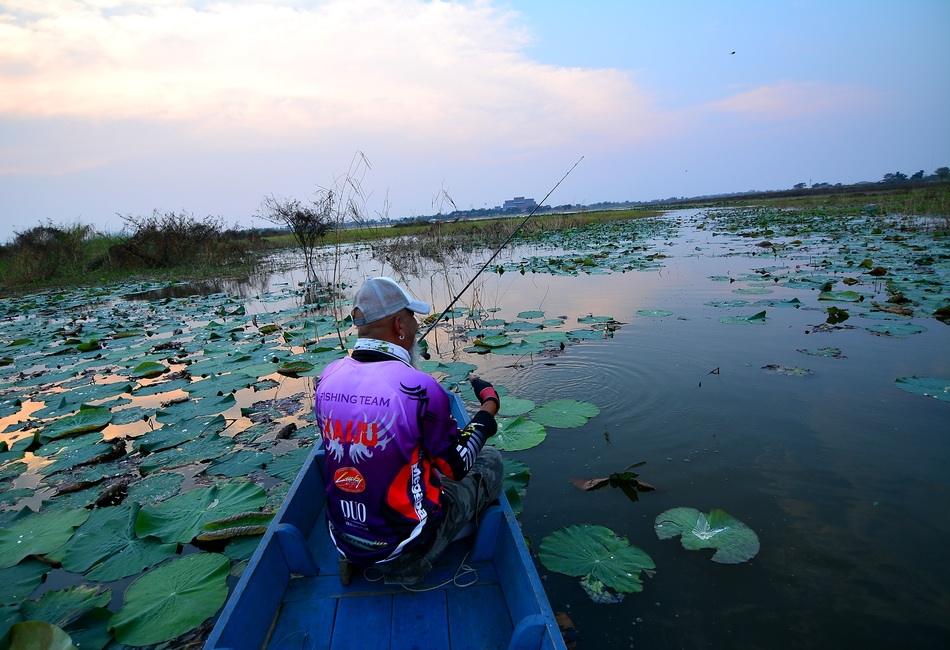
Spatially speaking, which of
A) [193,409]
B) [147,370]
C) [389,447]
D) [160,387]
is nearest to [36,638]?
[389,447]

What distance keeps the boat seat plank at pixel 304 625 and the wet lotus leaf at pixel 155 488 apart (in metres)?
1.83

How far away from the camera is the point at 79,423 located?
14.1ft

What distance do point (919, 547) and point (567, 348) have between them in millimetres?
3690

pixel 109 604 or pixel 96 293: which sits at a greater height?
pixel 96 293

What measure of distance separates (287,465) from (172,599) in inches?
49.1

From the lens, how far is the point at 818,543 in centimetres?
241

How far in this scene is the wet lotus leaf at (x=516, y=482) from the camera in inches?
113

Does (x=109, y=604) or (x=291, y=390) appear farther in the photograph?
(x=291, y=390)

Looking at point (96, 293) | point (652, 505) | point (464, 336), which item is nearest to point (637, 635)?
point (652, 505)

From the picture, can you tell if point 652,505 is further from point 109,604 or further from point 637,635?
point 109,604

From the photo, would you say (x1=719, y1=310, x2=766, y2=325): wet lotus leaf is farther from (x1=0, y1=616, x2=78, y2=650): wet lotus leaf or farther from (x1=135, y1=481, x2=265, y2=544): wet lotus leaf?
(x1=0, y1=616, x2=78, y2=650): wet lotus leaf

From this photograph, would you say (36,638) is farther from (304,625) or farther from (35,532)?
(35,532)

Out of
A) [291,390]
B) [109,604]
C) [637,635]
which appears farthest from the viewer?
[291,390]

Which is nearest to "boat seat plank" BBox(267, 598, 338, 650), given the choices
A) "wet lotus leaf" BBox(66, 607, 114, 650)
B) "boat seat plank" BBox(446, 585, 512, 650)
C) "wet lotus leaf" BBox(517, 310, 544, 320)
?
"boat seat plank" BBox(446, 585, 512, 650)
